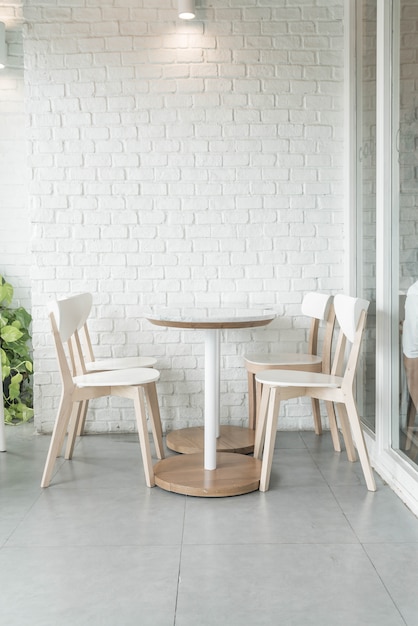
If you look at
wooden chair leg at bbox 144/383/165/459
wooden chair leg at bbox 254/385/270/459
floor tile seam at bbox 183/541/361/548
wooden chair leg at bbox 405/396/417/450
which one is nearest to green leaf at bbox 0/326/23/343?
wooden chair leg at bbox 144/383/165/459

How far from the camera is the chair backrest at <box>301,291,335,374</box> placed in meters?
3.47

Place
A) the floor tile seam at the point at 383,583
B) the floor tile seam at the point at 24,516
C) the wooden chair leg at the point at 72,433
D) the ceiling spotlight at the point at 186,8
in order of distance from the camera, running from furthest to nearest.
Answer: the ceiling spotlight at the point at 186,8 < the wooden chair leg at the point at 72,433 < the floor tile seam at the point at 24,516 < the floor tile seam at the point at 383,583

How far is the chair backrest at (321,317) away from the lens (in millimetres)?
3471

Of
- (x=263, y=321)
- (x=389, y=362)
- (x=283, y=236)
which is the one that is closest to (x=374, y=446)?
(x=389, y=362)

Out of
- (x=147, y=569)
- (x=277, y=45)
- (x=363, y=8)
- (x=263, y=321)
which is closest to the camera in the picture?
(x=147, y=569)

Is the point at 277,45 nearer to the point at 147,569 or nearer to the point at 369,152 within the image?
the point at 369,152

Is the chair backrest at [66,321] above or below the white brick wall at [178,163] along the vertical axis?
below

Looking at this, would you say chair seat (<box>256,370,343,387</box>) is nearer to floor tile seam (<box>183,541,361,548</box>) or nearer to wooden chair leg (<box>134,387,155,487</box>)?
wooden chair leg (<box>134,387,155,487</box>)

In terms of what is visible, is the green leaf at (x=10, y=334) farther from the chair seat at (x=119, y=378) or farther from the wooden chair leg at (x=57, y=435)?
the wooden chair leg at (x=57, y=435)

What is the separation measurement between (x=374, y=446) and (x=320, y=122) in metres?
1.75

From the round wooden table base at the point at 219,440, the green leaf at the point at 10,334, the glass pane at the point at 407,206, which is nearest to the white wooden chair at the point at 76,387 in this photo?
the round wooden table base at the point at 219,440

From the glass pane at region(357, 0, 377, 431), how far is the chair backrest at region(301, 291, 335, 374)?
180mm

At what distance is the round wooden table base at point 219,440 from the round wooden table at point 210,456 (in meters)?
0.01

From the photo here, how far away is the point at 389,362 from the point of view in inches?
118
